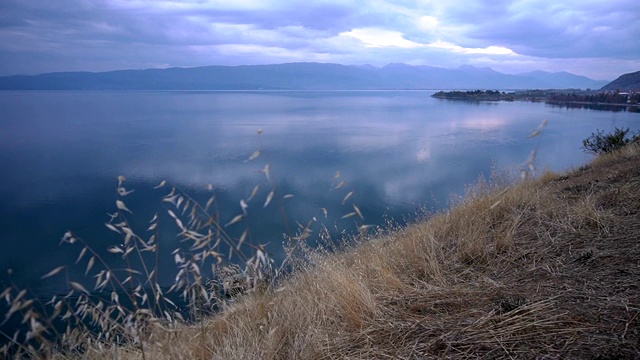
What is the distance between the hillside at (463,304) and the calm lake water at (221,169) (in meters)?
3.01

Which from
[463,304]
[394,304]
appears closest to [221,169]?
[394,304]

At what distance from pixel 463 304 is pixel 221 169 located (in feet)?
33.4

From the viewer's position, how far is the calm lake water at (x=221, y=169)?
7609mm

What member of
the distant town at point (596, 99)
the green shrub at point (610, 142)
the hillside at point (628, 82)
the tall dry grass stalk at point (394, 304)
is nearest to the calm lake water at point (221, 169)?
the green shrub at point (610, 142)

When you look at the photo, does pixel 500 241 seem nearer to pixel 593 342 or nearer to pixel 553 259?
pixel 553 259

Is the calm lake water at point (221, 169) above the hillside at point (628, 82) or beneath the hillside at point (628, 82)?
beneath

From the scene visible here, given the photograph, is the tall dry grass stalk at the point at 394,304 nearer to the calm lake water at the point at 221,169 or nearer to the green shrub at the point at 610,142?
the calm lake water at the point at 221,169

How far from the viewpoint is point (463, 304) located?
2176 mm

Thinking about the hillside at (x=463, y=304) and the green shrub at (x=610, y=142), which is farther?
the green shrub at (x=610, y=142)

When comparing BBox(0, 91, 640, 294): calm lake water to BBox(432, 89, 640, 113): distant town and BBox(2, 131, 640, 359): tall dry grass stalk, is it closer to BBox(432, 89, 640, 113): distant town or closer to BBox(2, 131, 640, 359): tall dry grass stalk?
BBox(2, 131, 640, 359): tall dry grass stalk

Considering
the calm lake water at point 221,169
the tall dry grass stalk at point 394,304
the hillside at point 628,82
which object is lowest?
the calm lake water at point 221,169

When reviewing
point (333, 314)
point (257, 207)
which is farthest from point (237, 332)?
point (257, 207)

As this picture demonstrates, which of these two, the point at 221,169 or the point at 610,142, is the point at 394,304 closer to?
the point at 221,169

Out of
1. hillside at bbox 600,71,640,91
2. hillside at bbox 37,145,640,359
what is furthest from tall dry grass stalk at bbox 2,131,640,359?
hillside at bbox 600,71,640,91
